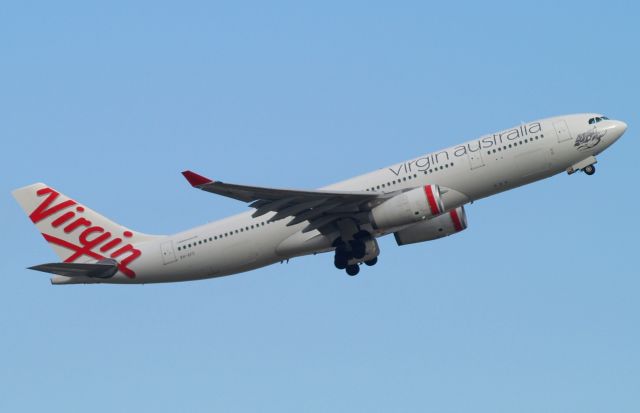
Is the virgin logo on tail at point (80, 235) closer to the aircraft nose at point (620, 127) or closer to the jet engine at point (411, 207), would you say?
the jet engine at point (411, 207)

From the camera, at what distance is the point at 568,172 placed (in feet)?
160

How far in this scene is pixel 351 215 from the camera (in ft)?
162

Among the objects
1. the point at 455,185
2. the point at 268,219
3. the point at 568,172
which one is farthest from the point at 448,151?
the point at 268,219

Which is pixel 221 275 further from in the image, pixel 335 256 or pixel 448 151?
pixel 448 151

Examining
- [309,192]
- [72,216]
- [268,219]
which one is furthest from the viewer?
[72,216]

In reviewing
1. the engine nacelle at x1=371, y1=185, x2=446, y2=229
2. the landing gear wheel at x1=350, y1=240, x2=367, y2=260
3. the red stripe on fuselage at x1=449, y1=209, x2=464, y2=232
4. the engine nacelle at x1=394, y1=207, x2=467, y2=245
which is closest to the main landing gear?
the landing gear wheel at x1=350, y1=240, x2=367, y2=260

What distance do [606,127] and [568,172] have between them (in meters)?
2.63

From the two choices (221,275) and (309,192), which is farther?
(221,275)

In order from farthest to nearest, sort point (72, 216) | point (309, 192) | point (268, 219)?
1. point (72, 216)
2. point (268, 219)
3. point (309, 192)

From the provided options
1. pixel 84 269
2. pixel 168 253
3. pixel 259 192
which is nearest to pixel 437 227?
pixel 259 192

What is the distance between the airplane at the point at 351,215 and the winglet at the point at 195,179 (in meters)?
0.83

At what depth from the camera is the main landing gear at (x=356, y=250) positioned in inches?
1955

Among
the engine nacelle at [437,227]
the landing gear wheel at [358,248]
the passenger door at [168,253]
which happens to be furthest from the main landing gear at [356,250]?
the passenger door at [168,253]

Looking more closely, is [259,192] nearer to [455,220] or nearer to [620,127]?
[455,220]
